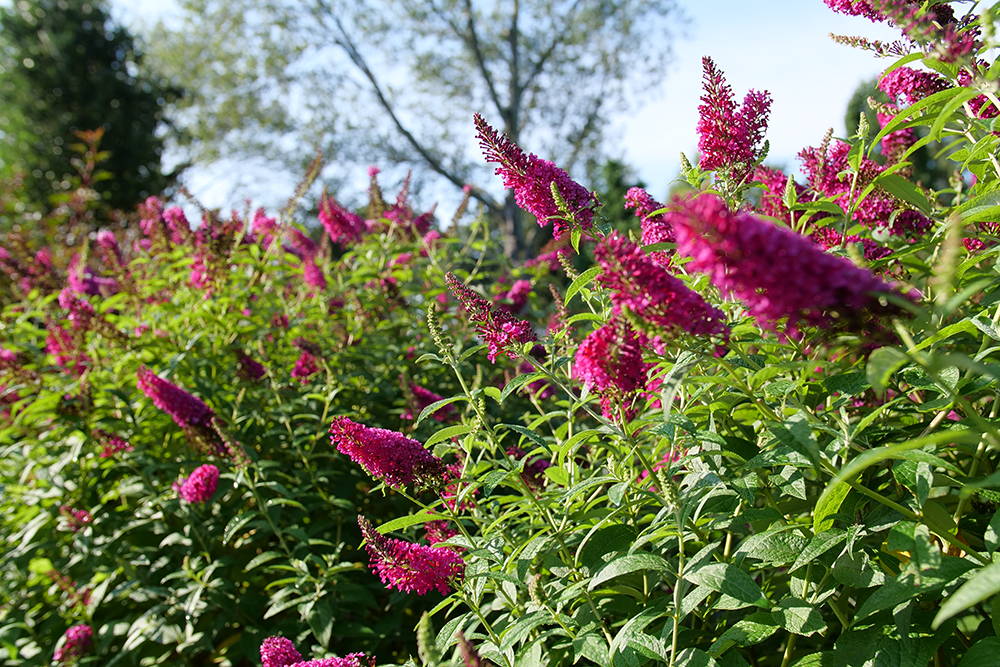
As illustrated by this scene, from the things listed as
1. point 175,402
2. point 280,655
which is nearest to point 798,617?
point 280,655

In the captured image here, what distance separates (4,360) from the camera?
3.92m

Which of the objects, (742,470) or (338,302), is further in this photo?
(338,302)

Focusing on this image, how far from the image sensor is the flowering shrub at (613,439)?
1.43 metres

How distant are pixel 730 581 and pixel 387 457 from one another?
2.90 ft

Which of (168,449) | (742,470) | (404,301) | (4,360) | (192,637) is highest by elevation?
(404,301)

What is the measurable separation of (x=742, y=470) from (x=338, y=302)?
3.11 meters

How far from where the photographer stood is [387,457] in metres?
1.95

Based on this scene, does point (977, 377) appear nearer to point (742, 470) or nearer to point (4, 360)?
point (742, 470)

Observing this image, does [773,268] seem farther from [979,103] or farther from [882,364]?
[979,103]

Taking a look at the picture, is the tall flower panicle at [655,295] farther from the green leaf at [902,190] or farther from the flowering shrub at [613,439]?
the green leaf at [902,190]

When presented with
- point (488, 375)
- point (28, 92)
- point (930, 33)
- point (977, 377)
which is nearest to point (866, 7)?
point (930, 33)

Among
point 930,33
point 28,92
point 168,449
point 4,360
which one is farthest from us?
point 28,92

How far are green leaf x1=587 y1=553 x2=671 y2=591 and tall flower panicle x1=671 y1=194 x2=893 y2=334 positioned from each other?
693mm

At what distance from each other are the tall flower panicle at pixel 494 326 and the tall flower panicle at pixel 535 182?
27 cm
